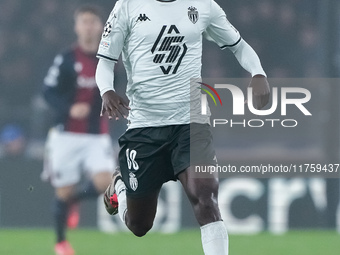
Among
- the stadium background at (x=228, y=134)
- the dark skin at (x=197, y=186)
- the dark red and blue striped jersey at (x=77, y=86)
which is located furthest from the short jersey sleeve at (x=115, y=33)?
the stadium background at (x=228, y=134)

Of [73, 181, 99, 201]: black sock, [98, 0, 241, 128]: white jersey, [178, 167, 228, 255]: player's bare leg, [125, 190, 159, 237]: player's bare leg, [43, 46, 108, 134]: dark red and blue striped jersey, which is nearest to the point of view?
[178, 167, 228, 255]: player's bare leg

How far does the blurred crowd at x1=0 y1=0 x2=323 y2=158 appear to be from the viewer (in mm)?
10359

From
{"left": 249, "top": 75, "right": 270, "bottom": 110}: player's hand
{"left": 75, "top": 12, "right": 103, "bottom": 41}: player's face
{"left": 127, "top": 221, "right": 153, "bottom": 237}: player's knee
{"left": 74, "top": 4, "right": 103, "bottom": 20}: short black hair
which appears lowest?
{"left": 127, "top": 221, "right": 153, "bottom": 237}: player's knee

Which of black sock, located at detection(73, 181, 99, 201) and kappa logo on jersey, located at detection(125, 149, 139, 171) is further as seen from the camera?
black sock, located at detection(73, 181, 99, 201)

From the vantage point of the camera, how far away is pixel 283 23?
10773mm

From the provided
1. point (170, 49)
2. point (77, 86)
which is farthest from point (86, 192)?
point (170, 49)

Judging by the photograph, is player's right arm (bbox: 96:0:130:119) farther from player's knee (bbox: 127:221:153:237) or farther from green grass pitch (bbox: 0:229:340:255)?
green grass pitch (bbox: 0:229:340:255)

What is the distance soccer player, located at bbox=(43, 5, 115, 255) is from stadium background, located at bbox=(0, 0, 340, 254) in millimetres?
427

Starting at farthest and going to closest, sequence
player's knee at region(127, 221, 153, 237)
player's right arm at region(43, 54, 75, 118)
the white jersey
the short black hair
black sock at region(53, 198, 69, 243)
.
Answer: the short black hair, player's right arm at region(43, 54, 75, 118), black sock at region(53, 198, 69, 243), player's knee at region(127, 221, 153, 237), the white jersey

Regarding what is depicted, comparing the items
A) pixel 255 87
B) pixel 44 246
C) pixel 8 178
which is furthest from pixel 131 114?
pixel 8 178

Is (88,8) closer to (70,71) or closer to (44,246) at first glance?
(70,71)

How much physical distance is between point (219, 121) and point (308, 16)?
5.13ft

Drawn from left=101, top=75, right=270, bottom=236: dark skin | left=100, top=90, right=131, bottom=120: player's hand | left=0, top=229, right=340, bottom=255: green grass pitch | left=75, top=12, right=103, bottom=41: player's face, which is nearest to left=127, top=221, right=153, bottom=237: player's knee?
left=101, top=75, right=270, bottom=236: dark skin

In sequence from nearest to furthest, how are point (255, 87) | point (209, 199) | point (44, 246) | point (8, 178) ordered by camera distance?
point (209, 199) < point (255, 87) < point (44, 246) < point (8, 178)
